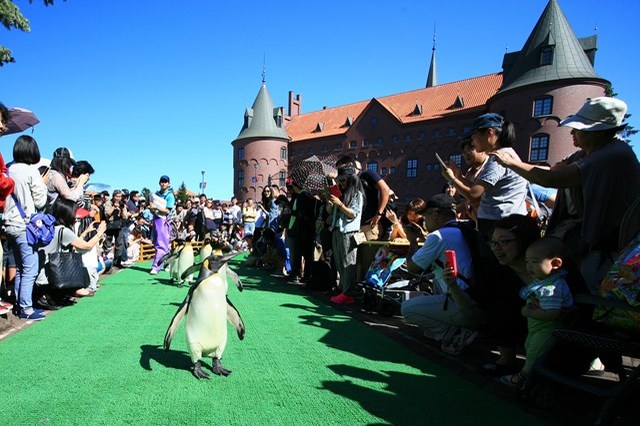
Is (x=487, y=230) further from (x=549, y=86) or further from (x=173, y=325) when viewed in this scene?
(x=549, y=86)

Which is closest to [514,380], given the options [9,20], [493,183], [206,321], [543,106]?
Answer: [493,183]

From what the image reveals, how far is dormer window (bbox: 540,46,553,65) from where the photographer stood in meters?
31.3

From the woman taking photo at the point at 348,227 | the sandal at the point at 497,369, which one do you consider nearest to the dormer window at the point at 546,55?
the woman taking photo at the point at 348,227

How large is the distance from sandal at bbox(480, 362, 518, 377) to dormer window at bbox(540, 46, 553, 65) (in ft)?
118

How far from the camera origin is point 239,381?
8.93ft

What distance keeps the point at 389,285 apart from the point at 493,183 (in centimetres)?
195

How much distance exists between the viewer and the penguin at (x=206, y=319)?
108 inches

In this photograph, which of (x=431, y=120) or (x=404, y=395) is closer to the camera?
(x=404, y=395)

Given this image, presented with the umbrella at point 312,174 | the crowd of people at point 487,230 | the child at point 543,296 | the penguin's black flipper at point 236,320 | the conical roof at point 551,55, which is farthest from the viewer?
the conical roof at point 551,55

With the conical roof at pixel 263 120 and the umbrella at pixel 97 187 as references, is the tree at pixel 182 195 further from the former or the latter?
the umbrella at pixel 97 187

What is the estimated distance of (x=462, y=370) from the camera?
3062 mm

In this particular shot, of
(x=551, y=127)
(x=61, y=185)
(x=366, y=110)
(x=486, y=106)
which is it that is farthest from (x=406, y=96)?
(x=61, y=185)

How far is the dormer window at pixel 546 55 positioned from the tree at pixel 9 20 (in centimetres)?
3485

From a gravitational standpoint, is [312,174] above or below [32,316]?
above
